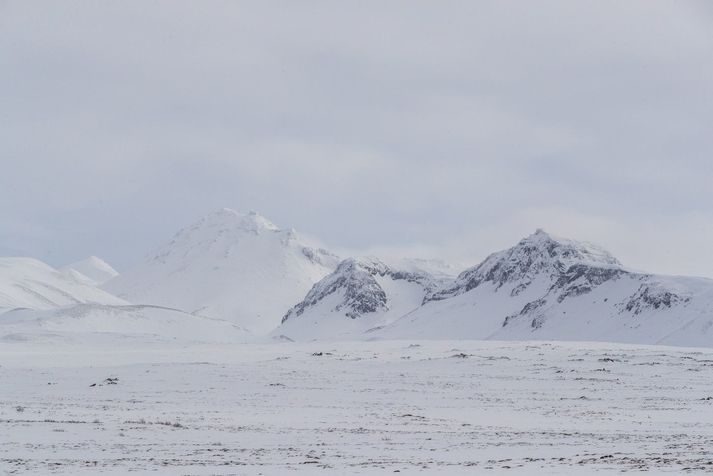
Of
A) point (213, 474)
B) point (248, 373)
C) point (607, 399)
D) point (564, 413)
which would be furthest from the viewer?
point (248, 373)

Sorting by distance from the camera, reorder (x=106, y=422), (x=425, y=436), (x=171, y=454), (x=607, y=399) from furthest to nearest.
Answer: (x=607, y=399) → (x=106, y=422) → (x=425, y=436) → (x=171, y=454)

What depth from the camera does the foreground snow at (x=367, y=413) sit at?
20.8 metres

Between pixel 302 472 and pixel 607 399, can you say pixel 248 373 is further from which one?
pixel 302 472

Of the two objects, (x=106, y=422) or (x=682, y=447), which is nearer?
(x=682, y=447)

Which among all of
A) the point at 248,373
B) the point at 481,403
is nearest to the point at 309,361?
the point at 248,373

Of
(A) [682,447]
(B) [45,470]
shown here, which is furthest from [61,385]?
(A) [682,447]

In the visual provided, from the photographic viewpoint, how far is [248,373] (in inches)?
2293

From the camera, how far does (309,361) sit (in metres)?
67.8

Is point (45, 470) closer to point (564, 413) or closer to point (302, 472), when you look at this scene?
point (302, 472)

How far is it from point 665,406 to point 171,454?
86.6 feet

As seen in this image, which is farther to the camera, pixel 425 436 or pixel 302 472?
pixel 425 436

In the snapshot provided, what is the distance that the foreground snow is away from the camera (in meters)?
20.8

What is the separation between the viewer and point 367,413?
36.8 meters

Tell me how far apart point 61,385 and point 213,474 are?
36121mm
